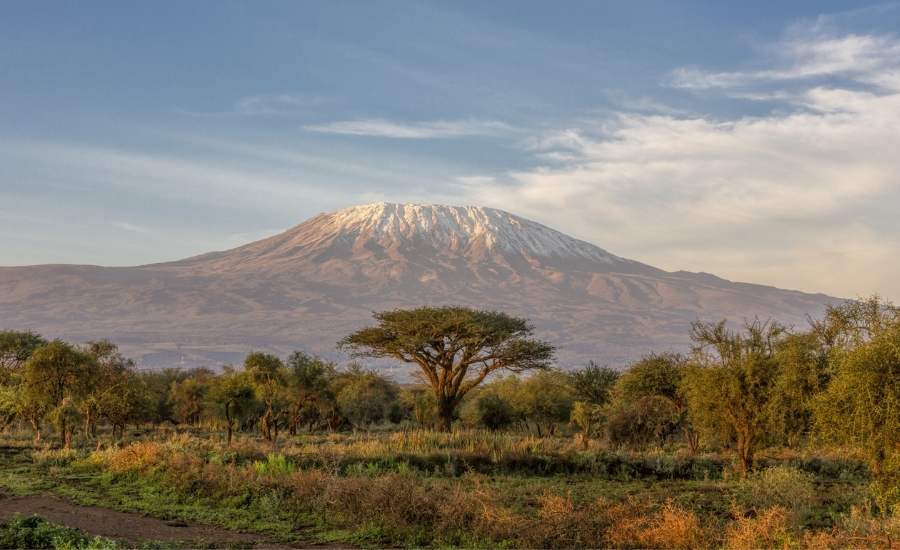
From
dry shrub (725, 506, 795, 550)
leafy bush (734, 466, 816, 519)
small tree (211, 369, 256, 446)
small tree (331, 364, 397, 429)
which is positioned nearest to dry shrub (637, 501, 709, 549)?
dry shrub (725, 506, 795, 550)

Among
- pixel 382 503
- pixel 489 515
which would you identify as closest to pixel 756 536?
pixel 489 515

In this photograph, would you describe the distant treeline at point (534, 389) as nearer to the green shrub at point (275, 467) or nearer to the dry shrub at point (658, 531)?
the dry shrub at point (658, 531)

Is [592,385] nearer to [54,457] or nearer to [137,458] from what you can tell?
[137,458]

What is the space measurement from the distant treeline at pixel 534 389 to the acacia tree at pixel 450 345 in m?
0.09

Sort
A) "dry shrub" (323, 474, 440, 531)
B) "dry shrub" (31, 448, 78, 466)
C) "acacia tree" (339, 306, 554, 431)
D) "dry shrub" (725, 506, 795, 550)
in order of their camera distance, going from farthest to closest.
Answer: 1. "acacia tree" (339, 306, 554, 431)
2. "dry shrub" (31, 448, 78, 466)
3. "dry shrub" (323, 474, 440, 531)
4. "dry shrub" (725, 506, 795, 550)

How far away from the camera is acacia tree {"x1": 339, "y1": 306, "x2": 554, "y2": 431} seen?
43.5 m

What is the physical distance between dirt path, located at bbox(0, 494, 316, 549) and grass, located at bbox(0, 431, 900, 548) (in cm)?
60

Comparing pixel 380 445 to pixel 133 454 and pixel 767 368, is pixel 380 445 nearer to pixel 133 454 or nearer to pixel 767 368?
pixel 133 454

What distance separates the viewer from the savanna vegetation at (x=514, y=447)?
17.4m

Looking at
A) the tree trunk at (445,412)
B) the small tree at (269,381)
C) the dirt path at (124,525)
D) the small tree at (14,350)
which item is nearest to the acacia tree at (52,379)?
the small tree at (269,381)

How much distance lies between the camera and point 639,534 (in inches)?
615

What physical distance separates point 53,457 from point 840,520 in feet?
81.4

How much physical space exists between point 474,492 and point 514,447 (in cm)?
1252

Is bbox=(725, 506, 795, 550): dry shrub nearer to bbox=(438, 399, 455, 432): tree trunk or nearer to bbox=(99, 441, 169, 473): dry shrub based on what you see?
bbox=(99, 441, 169, 473): dry shrub
